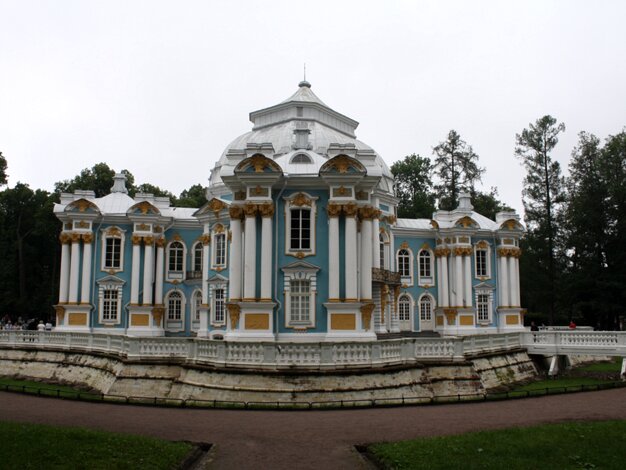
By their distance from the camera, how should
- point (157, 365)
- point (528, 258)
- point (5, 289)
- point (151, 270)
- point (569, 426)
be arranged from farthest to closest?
point (5, 289) < point (528, 258) < point (151, 270) < point (157, 365) < point (569, 426)

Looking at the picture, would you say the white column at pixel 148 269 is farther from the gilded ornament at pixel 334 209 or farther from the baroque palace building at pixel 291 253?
the gilded ornament at pixel 334 209

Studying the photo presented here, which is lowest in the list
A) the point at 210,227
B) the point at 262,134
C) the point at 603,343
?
the point at 603,343

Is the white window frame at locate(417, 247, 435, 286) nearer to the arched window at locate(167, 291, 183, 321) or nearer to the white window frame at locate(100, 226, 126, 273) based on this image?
the arched window at locate(167, 291, 183, 321)

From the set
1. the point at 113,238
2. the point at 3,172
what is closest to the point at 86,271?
the point at 113,238

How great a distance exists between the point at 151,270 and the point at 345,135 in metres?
13.3

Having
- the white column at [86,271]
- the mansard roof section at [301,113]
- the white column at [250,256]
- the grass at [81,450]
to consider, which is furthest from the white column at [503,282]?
the grass at [81,450]

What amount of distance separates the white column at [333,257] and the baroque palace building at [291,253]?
52 mm

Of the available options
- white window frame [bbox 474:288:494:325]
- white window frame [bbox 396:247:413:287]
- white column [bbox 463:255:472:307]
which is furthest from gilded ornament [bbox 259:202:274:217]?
white window frame [bbox 474:288:494:325]

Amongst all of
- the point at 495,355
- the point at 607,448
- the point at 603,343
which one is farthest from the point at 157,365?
the point at 603,343

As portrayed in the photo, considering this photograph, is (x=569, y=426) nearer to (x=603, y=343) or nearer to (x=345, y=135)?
(x=603, y=343)

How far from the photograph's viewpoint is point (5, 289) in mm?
45031

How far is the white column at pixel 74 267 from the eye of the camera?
103 ft

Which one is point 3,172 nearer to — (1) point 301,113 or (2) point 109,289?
(2) point 109,289

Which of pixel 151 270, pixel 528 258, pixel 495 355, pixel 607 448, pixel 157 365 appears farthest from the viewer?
pixel 528 258
